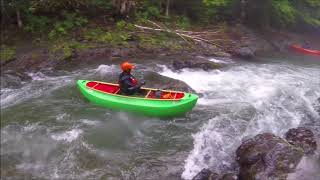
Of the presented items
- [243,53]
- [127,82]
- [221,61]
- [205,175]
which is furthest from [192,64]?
[205,175]

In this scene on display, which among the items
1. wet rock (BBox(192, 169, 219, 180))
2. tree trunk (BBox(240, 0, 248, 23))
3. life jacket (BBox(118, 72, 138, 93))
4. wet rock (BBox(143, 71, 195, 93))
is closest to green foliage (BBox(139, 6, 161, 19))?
tree trunk (BBox(240, 0, 248, 23))

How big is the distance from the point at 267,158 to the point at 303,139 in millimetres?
1892

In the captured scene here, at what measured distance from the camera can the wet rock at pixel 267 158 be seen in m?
7.90

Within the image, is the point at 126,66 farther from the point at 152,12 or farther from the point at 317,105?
the point at 152,12

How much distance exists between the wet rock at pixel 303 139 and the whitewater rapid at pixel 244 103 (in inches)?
20.5

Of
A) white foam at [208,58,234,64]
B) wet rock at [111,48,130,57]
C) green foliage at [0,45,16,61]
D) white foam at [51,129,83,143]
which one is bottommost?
white foam at [51,129,83,143]

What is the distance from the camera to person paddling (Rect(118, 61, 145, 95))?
436 inches

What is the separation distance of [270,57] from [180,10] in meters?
5.08

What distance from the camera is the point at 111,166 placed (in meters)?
8.79

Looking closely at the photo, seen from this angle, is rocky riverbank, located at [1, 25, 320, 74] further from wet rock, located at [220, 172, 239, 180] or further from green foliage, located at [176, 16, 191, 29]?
wet rock, located at [220, 172, 239, 180]

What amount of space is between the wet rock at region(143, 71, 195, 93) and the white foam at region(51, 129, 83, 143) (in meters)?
3.66

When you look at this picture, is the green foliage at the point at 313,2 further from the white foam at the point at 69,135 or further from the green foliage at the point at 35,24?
the white foam at the point at 69,135

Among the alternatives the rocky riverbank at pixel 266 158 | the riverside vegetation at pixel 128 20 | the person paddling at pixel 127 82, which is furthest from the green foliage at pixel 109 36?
the rocky riverbank at pixel 266 158

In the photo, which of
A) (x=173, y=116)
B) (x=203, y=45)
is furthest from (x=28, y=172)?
(x=203, y=45)
